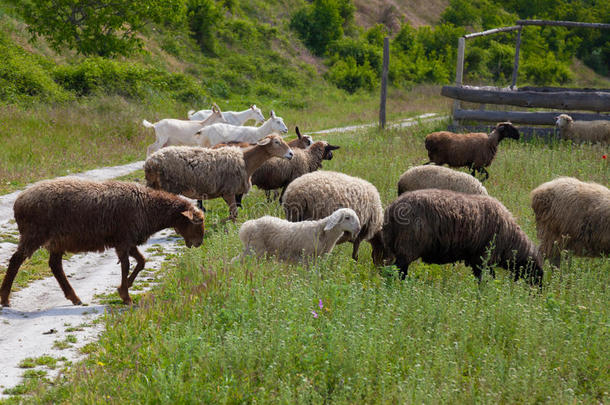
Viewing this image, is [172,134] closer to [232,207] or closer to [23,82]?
[232,207]

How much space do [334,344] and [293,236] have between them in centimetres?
251

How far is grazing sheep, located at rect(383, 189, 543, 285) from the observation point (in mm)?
6766

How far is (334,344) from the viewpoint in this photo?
15.6 ft

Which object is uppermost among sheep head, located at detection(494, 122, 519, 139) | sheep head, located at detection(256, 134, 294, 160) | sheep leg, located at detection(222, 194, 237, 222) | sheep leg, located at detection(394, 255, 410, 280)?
sheep head, located at detection(256, 134, 294, 160)

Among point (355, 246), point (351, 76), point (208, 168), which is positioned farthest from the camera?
point (351, 76)

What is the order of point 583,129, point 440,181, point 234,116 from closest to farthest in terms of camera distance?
point 440,181, point 583,129, point 234,116

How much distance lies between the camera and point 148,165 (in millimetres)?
9500

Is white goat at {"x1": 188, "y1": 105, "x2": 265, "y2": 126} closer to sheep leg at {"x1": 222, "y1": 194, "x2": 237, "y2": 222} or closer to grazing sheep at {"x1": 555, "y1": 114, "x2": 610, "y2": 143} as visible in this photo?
sheep leg at {"x1": 222, "y1": 194, "x2": 237, "y2": 222}

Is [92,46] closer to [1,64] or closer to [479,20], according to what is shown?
[1,64]

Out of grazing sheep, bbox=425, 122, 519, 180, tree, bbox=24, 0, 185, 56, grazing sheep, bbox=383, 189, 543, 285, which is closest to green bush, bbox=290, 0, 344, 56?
tree, bbox=24, 0, 185, 56

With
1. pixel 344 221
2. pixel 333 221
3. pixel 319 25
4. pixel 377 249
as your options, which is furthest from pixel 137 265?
pixel 319 25

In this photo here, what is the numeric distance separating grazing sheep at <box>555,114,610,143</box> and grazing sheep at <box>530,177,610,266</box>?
9.22m

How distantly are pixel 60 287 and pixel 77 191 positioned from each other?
3.84ft

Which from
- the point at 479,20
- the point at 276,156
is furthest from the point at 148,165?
the point at 479,20
